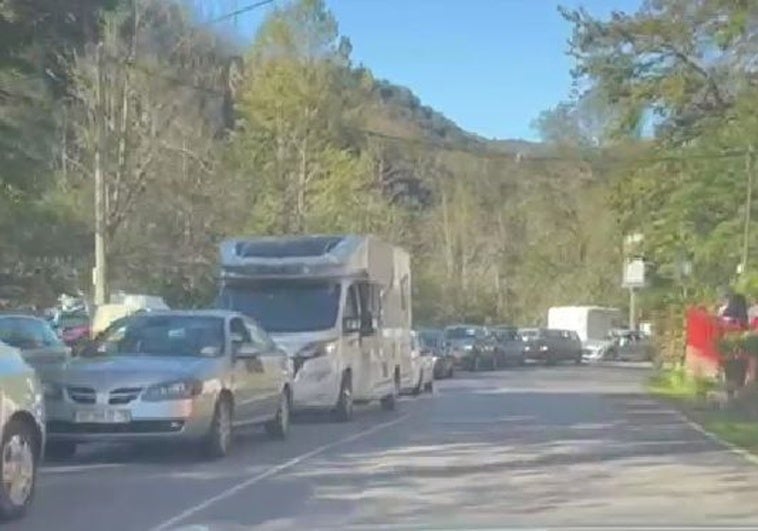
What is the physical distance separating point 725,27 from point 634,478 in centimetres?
2065

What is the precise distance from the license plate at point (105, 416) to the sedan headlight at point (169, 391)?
252mm

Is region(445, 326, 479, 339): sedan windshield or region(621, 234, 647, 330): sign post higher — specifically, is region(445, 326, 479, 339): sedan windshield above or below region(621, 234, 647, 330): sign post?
below

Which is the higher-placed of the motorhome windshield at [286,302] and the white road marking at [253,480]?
the motorhome windshield at [286,302]

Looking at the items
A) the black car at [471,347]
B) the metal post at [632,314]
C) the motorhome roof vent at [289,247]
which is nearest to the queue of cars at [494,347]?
→ the black car at [471,347]

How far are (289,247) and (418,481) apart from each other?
9.44 meters

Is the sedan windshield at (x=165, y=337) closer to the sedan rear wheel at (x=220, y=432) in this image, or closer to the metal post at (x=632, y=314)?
the sedan rear wheel at (x=220, y=432)

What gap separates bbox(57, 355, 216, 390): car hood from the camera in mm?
16469

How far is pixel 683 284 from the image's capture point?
49.9 meters

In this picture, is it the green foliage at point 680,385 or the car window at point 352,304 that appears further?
the green foliage at point 680,385

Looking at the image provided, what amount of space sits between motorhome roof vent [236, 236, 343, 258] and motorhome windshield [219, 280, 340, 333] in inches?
15.7

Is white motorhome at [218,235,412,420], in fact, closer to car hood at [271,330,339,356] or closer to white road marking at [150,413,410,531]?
car hood at [271,330,339,356]

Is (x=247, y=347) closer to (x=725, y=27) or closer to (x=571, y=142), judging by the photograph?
(x=725, y=27)

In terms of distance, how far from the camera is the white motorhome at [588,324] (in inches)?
2798

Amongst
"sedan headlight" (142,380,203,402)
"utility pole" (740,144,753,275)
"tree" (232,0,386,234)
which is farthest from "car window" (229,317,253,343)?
"tree" (232,0,386,234)
